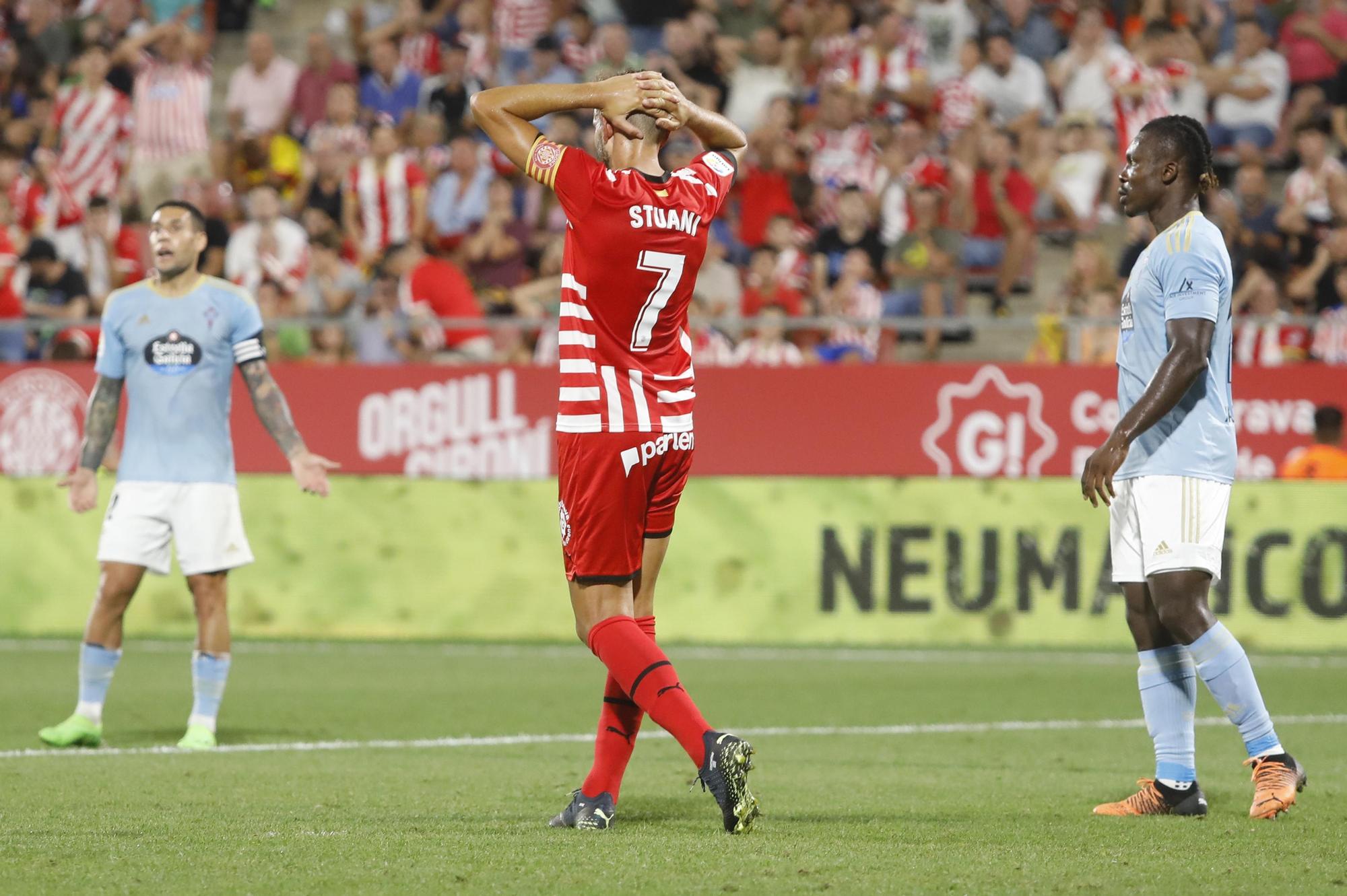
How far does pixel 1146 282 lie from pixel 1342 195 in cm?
1181

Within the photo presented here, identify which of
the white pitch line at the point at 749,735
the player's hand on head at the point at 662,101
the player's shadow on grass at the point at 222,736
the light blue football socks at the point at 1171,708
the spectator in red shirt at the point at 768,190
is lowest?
the player's shadow on grass at the point at 222,736

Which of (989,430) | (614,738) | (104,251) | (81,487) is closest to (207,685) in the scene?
(81,487)

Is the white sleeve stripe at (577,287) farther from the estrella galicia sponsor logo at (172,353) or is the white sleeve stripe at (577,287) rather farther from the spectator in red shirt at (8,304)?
the spectator in red shirt at (8,304)

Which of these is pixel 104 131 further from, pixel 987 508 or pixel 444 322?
pixel 987 508

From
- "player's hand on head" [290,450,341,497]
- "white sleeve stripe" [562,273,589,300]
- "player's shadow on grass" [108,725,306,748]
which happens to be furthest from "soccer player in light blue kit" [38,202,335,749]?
"white sleeve stripe" [562,273,589,300]

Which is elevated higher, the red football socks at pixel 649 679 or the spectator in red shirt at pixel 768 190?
the spectator in red shirt at pixel 768 190

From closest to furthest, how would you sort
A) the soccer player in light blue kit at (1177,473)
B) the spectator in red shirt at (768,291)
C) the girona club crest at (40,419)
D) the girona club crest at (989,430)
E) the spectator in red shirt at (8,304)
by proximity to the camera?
1. the soccer player in light blue kit at (1177,473)
2. the girona club crest at (989,430)
3. the girona club crest at (40,419)
4. the spectator in red shirt at (768,291)
5. the spectator in red shirt at (8,304)

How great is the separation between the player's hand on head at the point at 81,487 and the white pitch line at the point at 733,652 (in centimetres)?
472

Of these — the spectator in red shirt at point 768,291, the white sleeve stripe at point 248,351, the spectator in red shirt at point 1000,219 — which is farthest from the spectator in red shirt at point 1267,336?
the white sleeve stripe at point 248,351

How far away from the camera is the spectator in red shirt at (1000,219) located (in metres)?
18.0

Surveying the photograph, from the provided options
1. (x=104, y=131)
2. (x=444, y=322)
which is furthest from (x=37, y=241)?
(x=444, y=322)

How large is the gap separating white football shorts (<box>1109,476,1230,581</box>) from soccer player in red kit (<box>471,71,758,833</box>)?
5.45 feet

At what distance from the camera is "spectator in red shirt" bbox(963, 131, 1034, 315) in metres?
18.0

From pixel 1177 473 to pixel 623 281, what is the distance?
6.90 feet
